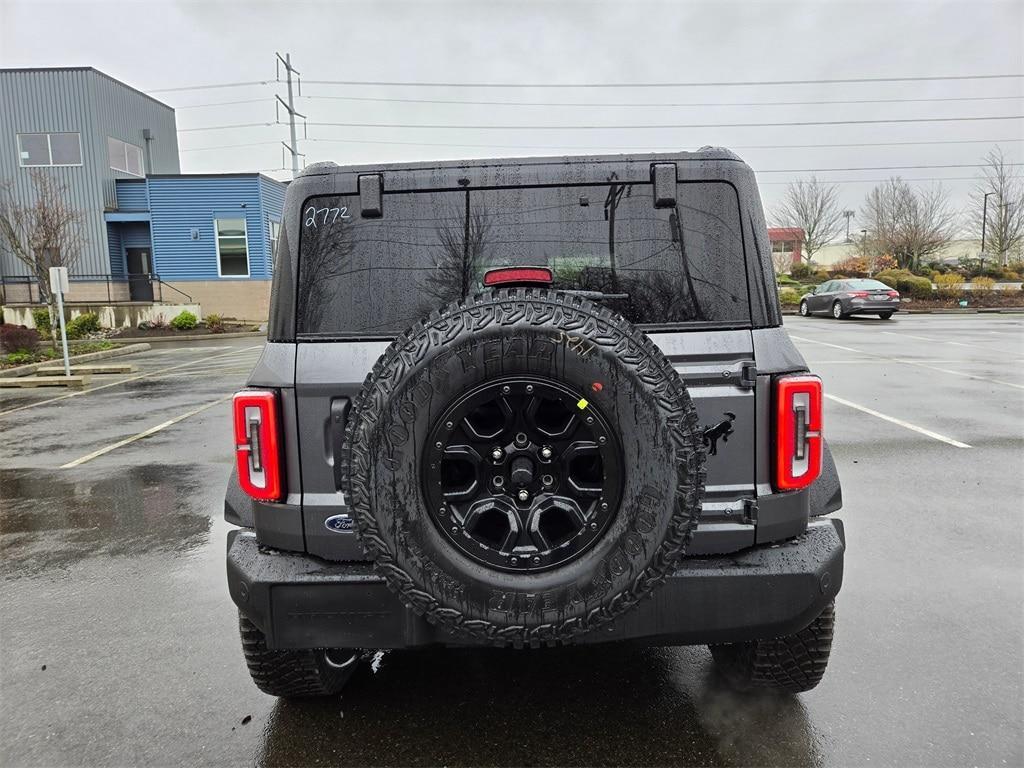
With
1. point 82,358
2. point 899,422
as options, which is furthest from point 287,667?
point 82,358

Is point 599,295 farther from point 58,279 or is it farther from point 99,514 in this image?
point 58,279

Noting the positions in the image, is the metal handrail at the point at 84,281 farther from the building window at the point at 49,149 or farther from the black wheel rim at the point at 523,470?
the black wheel rim at the point at 523,470

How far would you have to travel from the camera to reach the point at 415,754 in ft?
8.70

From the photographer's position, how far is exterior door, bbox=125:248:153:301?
99.8ft

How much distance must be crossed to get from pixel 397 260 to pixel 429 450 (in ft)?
2.48

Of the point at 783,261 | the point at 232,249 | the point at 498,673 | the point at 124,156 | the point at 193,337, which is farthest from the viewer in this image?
the point at 783,261

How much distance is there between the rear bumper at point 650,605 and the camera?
2.34 m

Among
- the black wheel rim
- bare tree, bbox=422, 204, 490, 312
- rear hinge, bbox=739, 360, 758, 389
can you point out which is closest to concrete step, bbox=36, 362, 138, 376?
bare tree, bbox=422, 204, 490, 312

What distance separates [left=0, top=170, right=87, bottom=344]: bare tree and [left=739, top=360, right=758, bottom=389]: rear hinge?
20.1 meters

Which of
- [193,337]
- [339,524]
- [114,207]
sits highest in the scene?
[114,207]

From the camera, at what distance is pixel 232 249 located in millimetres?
29891

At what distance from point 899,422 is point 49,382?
46.8 feet

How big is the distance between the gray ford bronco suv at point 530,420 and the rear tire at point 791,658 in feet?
0.16

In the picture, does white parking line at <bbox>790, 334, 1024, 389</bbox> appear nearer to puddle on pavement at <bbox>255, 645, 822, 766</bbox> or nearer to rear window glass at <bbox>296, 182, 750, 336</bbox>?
puddle on pavement at <bbox>255, 645, 822, 766</bbox>
